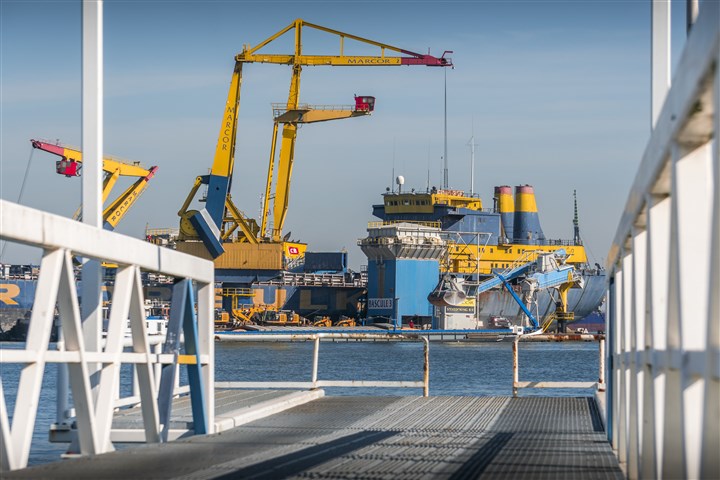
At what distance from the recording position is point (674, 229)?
337 cm

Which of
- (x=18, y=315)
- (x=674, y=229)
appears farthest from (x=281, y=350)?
(x=674, y=229)

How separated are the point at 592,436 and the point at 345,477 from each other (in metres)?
3.40

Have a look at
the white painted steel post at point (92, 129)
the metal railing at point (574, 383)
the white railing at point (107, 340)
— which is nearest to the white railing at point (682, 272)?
the white railing at point (107, 340)

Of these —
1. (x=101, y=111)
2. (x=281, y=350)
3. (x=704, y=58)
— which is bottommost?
(x=281, y=350)

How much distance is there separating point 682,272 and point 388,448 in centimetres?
426

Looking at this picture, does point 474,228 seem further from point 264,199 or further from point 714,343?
point 714,343

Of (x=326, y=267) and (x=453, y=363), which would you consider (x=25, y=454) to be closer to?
(x=453, y=363)

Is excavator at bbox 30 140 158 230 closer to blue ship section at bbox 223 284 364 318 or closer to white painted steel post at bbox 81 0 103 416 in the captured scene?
blue ship section at bbox 223 284 364 318

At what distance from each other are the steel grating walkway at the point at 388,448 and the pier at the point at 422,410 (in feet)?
0.07

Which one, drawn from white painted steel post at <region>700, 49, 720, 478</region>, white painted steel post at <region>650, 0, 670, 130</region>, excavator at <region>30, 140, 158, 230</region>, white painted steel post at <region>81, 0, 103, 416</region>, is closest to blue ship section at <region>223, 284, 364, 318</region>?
excavator at <region>30, 140, 158, 230</region>

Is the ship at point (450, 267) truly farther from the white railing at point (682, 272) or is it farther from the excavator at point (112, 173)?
the white railing at point (682, 272)

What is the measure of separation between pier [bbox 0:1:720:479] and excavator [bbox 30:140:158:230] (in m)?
46.4

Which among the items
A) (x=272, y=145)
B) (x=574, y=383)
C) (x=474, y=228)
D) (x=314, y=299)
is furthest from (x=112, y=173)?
(x=574, y=383)

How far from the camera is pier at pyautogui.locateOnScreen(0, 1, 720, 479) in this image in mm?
3244
